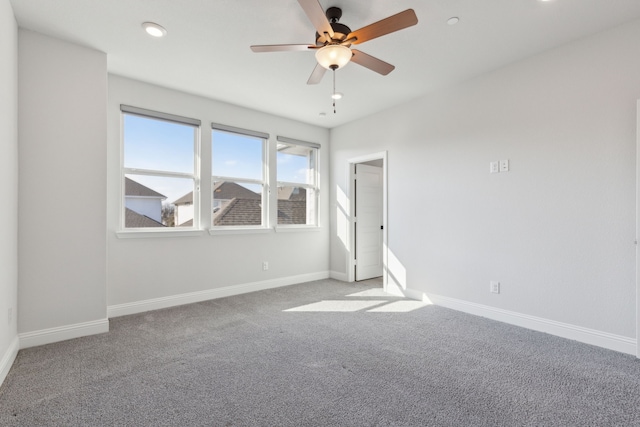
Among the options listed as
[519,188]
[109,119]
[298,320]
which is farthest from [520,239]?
[109,119]

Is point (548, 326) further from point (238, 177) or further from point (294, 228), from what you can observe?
point (238, 177)

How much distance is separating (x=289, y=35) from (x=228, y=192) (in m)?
2.37

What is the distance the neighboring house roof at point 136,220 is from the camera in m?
3.64

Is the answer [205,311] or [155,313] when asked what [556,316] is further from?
[155,313]

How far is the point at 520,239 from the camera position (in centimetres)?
319

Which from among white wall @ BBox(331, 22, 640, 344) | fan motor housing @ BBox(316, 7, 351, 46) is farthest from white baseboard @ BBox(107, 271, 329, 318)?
fan motor housing @ BBox(316, 7, 351, 46)

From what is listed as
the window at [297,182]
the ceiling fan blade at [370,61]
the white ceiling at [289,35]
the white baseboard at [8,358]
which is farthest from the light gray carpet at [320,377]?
the white ceiling at [289,35]

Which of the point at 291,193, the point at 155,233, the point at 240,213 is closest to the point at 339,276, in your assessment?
the point at 291,193

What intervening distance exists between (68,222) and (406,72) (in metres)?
3.66

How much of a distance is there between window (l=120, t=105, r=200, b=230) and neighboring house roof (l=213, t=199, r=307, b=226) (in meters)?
0.41

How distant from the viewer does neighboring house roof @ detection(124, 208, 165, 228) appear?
364cm

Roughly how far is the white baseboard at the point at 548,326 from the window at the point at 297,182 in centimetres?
246

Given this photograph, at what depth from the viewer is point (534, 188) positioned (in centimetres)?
308

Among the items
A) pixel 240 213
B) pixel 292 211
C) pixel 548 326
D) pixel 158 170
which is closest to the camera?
pixel 548 326
